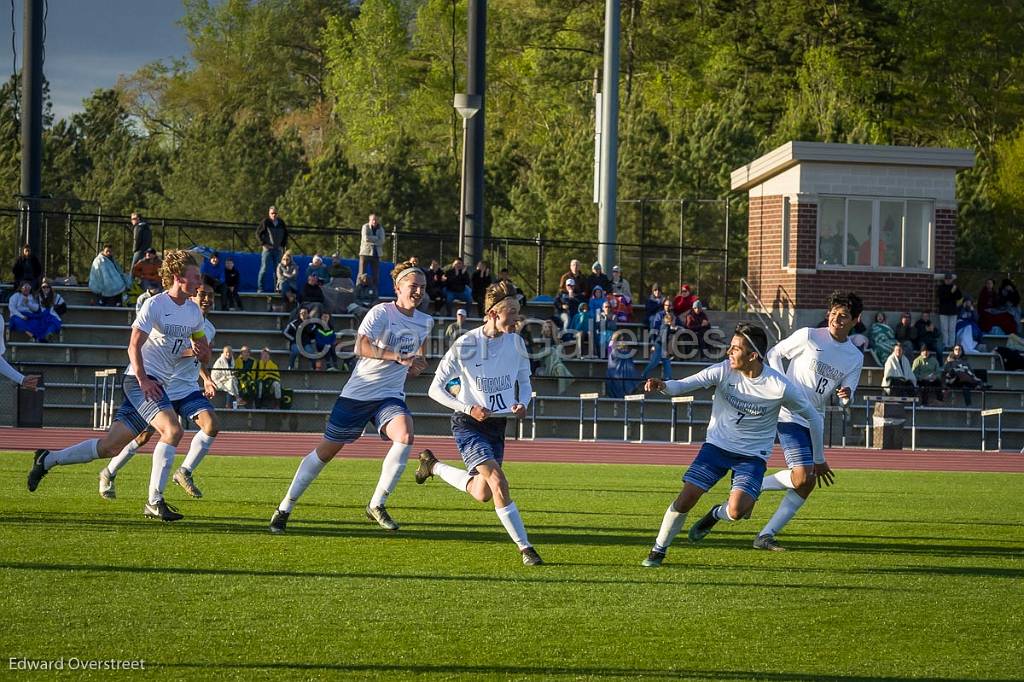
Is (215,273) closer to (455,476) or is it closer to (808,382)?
(455,476)

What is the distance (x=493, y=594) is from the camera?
7934 millimetres

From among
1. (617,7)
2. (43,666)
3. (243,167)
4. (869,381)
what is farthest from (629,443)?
(243,167)

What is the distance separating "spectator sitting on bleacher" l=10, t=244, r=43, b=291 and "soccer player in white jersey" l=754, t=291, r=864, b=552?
19.0 m

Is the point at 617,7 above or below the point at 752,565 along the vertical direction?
above

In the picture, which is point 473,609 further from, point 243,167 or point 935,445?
point 243,167

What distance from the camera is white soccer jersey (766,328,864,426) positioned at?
1041cm

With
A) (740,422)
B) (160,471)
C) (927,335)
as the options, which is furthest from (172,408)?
(927,335)

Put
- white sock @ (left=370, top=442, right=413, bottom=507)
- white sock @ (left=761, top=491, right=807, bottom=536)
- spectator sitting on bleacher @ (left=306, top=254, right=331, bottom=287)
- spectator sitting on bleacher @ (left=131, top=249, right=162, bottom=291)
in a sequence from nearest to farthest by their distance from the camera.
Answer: white sock @ (left=761, top=491, right=807, bottom=536) < white sock @ (left=370, top=442, right=413, bottom=507) < spectator sitting on bleacher @ (left=131, top=249, right=162, bottom=291) < spectator sitting on bleacher @ (left=306, top=254, right=331, bottom=287)

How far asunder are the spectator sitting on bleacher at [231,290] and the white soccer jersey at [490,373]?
63.9ft

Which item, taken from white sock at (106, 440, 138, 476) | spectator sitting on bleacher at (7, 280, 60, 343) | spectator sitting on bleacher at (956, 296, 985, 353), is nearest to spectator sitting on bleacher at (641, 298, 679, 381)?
spectator sitting on bleacher at (956, 296, 985, 353)

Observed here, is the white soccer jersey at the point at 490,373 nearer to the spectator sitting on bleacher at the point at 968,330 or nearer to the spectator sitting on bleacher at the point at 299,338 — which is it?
the spectator sitting on bleacher at the point at 299,338

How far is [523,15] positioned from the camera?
60.3m

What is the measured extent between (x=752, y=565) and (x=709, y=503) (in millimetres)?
4396

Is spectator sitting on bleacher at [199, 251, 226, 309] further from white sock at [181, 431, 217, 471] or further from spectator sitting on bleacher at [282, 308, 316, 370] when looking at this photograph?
white sock at [181, 431, 217, 471]
